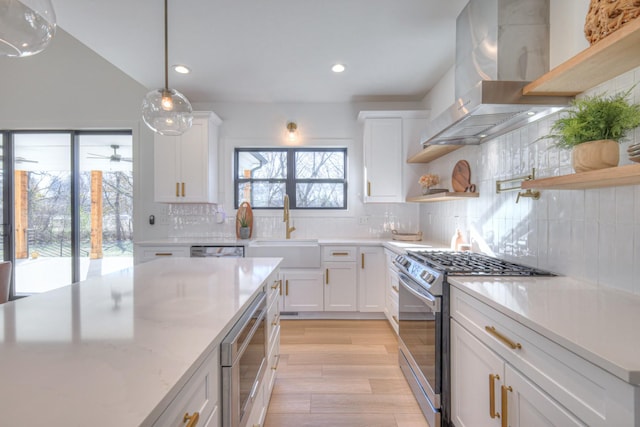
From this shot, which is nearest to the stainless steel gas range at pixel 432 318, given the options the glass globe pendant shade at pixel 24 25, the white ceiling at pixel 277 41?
the white ceiling at pixel 277 41

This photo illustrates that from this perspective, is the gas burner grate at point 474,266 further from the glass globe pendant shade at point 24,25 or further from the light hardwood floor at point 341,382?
the glass globe pendant shade at point 24,25

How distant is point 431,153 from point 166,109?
7.92 ft

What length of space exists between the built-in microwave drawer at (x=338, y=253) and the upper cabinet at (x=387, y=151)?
0.68m

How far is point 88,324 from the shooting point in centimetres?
91

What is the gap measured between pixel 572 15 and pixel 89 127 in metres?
4.88

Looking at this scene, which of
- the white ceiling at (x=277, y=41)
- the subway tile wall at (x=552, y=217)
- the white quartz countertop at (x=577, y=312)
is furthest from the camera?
the white ceiling at (x=277, y=41)

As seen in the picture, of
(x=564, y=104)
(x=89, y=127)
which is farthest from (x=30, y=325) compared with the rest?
(x=89, y=127)

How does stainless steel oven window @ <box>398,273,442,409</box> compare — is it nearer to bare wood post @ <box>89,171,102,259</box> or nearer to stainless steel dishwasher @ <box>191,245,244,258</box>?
stainless steel dishwasher @ <box>191,245,244,258</box>

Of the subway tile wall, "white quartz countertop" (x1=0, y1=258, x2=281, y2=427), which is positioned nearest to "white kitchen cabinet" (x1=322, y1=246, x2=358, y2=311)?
the subway tile wall

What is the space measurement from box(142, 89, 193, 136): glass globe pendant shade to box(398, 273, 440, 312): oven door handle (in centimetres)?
182

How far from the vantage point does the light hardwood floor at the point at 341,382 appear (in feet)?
5.95

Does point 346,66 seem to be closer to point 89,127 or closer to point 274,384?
point 274,384

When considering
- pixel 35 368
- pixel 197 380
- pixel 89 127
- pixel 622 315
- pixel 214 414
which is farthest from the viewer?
pixel 89 127

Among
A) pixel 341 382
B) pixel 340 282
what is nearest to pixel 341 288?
pixel 340 282
